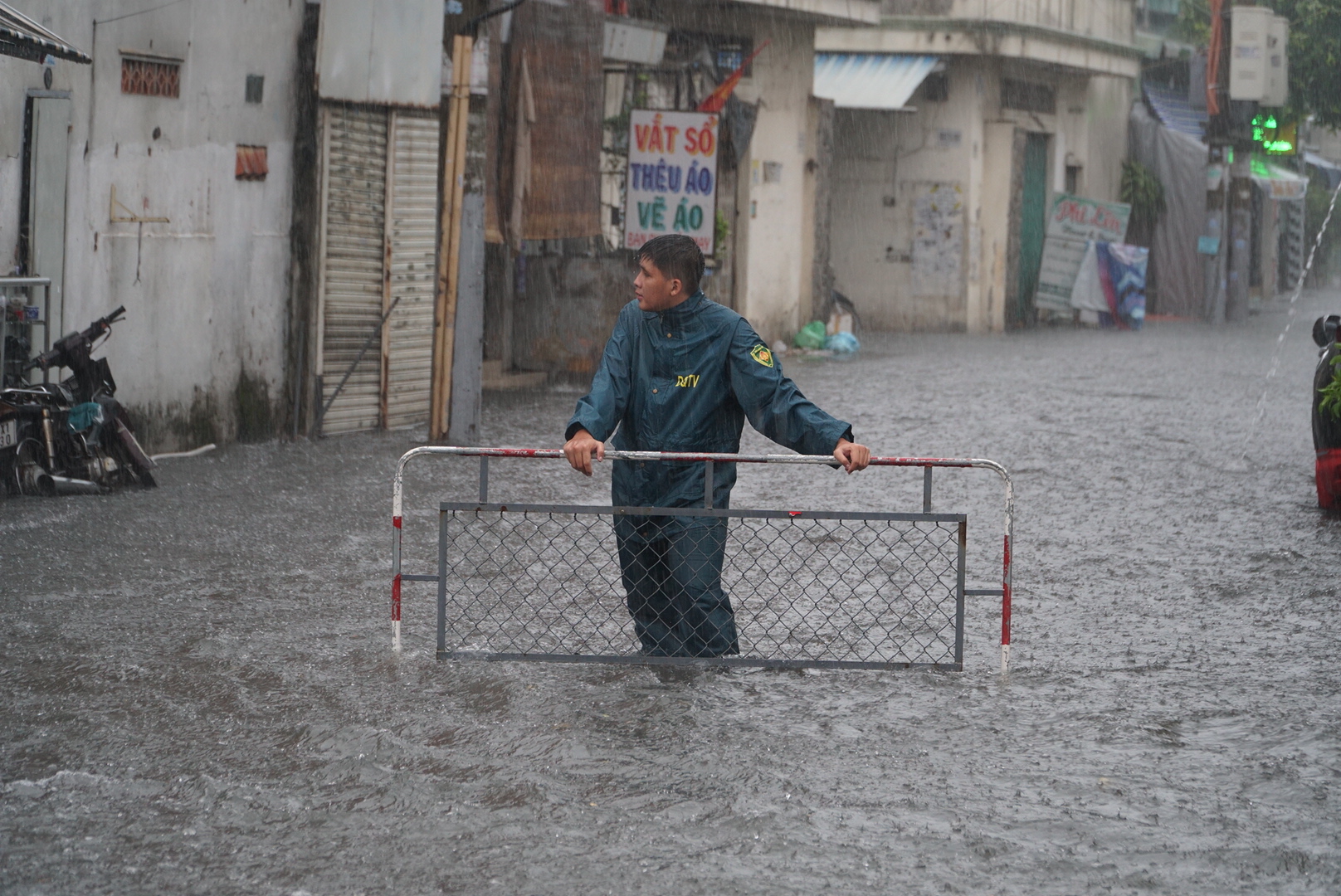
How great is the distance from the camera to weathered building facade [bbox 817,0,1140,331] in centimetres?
2431

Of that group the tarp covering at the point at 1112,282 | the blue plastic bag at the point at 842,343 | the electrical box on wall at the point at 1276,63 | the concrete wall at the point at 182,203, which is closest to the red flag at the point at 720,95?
the blue plastic bag at the point at 842,343

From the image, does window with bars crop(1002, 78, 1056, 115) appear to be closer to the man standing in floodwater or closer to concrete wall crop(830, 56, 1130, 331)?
concrete wall crop(830, 56, 1130, 331)

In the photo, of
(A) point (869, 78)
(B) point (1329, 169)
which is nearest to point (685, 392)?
(A) point (869, 78)

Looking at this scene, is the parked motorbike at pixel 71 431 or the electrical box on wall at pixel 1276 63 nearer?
the parked motorbike at pixel 71 431

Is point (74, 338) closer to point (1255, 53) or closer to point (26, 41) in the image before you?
point (26, 41)

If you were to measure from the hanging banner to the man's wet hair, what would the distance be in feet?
33.3

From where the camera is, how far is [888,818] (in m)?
4.48

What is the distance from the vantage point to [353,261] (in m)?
11.8

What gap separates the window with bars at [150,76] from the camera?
396 inches

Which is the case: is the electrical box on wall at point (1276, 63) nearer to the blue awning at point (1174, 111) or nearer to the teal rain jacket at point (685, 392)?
the blue awning at point (1174, 111)

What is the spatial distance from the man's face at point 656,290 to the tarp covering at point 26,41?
379 cm

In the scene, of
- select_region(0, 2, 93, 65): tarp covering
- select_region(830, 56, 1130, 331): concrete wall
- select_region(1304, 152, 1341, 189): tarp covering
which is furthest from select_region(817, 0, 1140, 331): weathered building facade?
select_region(0, 2, 93, 65): tarp covering

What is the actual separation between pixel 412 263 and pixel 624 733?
25.3 feet

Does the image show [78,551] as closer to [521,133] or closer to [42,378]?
[42,378]
